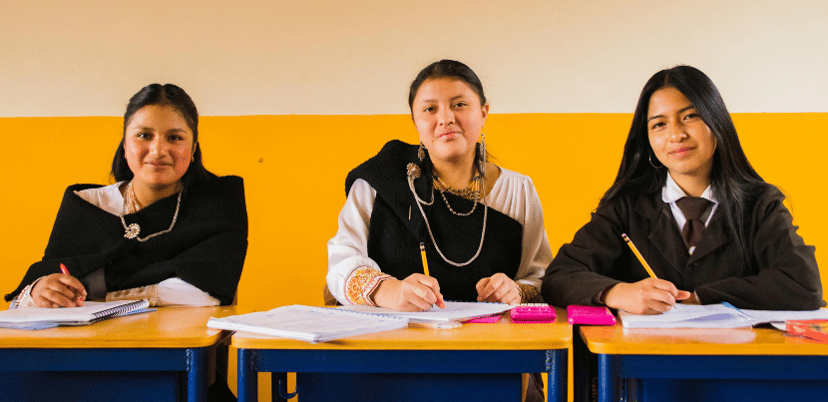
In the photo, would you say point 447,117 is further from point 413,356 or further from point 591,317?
point 413,356

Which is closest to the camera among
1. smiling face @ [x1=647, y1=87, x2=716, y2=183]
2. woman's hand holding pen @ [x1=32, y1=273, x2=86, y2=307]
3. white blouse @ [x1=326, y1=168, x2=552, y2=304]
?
woman's hand holding pen @ [x1=32, y1=273, x2=86, y2=307]

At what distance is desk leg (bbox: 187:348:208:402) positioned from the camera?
964mm

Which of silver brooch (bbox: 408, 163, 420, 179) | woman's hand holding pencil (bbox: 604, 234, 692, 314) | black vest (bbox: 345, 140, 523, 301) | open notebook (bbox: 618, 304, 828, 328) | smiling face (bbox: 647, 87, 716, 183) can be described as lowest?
open notebook (bbox: 618, 304, 828, 328)

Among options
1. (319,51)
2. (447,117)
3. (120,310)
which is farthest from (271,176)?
(120,310)

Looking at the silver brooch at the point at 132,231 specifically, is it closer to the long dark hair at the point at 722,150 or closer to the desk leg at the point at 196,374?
the desk leg at the point at 196,374

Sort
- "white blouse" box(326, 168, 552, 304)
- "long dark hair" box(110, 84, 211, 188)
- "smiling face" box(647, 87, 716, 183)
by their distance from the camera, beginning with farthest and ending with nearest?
"long dark hair" box(110, 84, 211, 188), "white blouse" box(326, 168, 552, 304), "smiling face" box(647, 87, 716, 183)

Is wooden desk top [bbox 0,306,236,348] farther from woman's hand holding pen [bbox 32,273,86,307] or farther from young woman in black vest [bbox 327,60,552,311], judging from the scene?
young woman in black vest [bbox 327,60,552,311]

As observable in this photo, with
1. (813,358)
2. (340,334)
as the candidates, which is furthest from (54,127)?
(813,358)

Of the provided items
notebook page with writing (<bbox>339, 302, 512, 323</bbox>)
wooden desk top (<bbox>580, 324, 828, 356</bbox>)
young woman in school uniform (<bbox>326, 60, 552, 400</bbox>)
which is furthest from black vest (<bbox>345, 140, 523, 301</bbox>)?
wooden desk top (<bbox>580, 324, 828, 356</bbox>)

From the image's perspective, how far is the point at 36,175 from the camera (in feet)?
8.46

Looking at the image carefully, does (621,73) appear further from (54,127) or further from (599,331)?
(54,127)

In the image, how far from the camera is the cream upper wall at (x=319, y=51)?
99.5 inches

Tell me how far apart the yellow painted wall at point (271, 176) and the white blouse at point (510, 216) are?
2.72 ft

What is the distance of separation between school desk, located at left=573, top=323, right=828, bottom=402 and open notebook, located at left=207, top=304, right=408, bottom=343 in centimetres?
34
